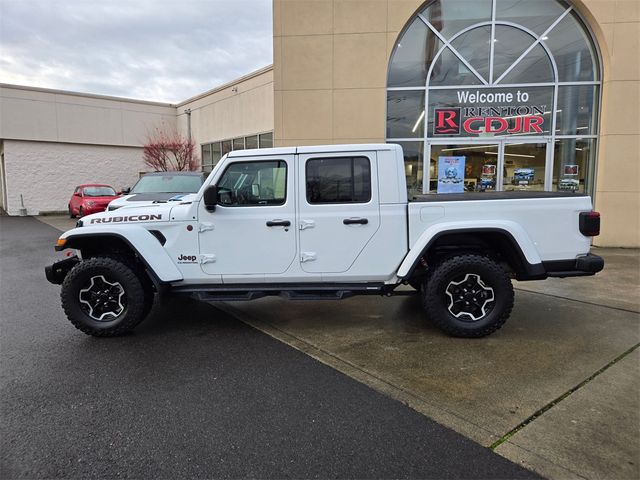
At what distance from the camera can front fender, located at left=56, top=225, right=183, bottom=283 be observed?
4297mm

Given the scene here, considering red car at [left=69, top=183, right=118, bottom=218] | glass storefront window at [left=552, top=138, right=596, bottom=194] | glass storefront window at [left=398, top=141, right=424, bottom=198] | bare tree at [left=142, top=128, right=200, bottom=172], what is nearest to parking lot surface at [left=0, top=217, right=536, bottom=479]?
glass storefront window at [left=398, top=141, right=424, bottom=198]

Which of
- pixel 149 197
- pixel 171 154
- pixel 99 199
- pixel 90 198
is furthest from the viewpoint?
pixel 171 154

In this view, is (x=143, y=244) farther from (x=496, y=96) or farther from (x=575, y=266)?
(x=496, y=96)

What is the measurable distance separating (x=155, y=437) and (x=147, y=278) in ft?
7.50

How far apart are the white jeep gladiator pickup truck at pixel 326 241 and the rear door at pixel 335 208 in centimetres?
1

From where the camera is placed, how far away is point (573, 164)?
10133 mm

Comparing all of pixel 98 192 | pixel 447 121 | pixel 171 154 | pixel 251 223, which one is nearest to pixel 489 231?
pixel 251 223

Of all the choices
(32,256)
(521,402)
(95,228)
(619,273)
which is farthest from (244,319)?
(32,256)

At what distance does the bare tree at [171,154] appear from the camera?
22.9 meters

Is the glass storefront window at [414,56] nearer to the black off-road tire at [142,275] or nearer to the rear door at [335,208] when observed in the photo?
the rear door at [335,208]

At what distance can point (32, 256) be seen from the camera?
975 cm

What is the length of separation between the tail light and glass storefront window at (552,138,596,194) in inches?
270

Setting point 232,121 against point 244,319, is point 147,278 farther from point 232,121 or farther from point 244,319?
point 232,121

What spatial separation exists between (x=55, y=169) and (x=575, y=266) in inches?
1030
